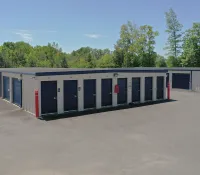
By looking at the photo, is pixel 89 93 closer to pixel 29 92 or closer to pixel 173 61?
pixel 29 92

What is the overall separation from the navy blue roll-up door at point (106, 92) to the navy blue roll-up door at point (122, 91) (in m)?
0.75

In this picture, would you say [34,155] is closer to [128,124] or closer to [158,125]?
[128,124]

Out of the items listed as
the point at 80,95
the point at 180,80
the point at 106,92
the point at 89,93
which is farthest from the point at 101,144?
the point at 180,80

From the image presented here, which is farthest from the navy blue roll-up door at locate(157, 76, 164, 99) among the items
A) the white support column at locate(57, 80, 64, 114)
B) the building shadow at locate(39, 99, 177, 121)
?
the white support column at locate(57, 80, 64, 114)

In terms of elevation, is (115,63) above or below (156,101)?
above

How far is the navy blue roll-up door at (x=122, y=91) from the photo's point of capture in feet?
58.1

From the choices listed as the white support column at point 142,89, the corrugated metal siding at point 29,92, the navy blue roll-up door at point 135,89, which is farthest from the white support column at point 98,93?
the corrugated metal siding at point 29,92

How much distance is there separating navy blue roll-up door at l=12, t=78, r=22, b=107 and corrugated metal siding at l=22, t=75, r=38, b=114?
621 mm

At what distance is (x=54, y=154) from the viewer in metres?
8.44

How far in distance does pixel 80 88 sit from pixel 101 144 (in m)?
6.58

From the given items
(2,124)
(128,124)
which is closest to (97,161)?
(128,124)

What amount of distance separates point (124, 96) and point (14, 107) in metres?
7.10

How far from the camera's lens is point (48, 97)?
14477 millimetres

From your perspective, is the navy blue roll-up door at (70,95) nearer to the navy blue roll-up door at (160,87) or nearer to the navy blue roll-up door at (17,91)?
the navy blue roll-up door at (17,91)
